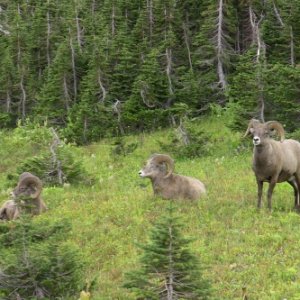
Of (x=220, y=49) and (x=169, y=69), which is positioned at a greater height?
(x=220, y=49)

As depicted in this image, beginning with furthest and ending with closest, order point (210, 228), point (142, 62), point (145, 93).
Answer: point (142, 62) → point (145, 93) → point (210, 228)

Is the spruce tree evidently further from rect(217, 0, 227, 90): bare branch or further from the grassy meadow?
rect(217, 0, 227, 90): bare branch

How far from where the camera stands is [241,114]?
84.6 feet

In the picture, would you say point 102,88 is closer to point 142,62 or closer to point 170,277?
point 142,62

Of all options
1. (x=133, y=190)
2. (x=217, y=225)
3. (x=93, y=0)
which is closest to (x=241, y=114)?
(x=133, y=190)

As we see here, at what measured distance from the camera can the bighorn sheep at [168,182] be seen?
15844mm

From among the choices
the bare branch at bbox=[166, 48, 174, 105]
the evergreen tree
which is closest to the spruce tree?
the evergreen tree

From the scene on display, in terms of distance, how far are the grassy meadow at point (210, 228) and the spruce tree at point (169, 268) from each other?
2.13ft

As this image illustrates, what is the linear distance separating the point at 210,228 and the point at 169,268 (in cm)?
524

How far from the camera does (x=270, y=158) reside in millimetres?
13914

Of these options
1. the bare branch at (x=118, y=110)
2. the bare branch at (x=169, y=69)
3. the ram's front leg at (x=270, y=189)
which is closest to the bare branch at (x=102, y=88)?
the bare branch at (x=118, y=110)

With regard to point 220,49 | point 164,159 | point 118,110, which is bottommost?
point 118,110

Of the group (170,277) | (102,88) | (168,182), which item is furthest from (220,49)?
(170,277)

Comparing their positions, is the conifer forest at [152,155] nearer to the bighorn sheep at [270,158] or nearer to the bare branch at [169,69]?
the bighorn sheep at [270,158]
